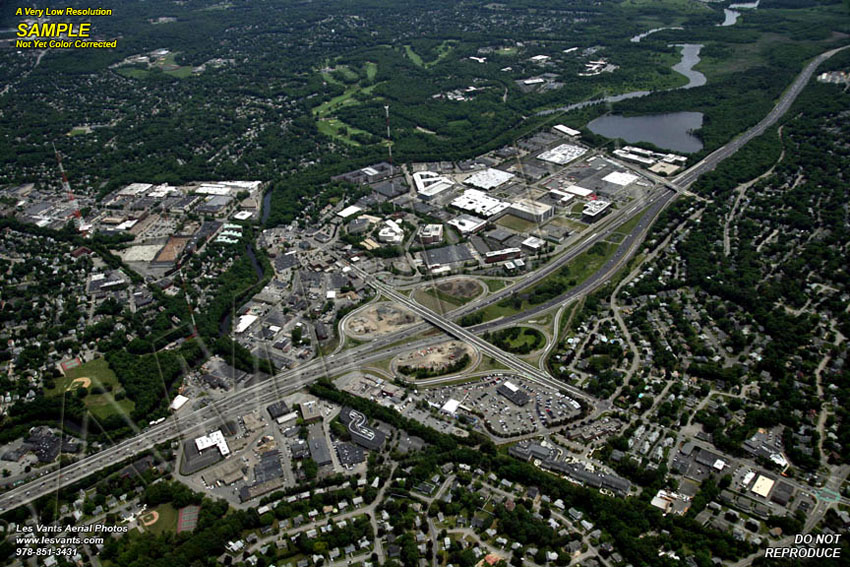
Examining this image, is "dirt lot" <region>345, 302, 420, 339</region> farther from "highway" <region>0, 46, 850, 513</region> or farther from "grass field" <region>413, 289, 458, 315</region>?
"grass field" <region>413, 289, 458, 315</region>

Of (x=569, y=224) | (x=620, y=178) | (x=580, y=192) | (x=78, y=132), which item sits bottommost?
(x=569, y=224)

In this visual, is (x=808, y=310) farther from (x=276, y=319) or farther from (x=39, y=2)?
(x=39, y=2)

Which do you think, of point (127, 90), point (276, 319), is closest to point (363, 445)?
point (276, 319)

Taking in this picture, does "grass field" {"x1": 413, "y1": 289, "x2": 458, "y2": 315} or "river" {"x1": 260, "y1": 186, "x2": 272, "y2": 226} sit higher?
"river" {"x1": 260, "y1": 186, "x2": 272, "y2": 226}

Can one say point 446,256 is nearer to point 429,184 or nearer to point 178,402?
point 429,184

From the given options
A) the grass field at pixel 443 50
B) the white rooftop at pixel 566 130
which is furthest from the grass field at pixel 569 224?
the grass field at pixel 443 50

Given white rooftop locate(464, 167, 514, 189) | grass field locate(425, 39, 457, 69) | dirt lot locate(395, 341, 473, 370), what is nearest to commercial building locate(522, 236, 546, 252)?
white rooftop locate(464, 167, 514, 189)

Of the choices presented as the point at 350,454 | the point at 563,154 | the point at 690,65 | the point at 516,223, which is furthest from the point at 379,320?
the point at 690,65
